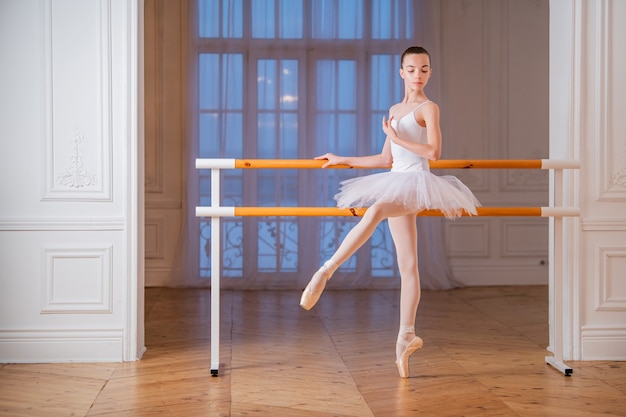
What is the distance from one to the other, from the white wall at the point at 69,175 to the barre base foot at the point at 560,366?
6.85ft

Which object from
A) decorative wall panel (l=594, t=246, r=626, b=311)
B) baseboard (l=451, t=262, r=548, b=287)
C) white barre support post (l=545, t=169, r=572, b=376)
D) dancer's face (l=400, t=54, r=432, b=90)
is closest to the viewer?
dancer's face (l=400, t=54, r=432, b=90)

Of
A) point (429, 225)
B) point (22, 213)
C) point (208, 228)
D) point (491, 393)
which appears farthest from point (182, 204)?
point (491, 393)

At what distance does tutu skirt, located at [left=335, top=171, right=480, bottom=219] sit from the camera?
11.9ft

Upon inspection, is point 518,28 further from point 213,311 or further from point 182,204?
point 213,311

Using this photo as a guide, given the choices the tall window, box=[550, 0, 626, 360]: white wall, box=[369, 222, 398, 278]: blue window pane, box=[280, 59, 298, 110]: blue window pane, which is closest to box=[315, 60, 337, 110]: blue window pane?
the tall window

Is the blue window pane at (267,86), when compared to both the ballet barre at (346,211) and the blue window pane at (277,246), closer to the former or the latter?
the blue window pane at (277,246)

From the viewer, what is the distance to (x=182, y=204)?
756cm

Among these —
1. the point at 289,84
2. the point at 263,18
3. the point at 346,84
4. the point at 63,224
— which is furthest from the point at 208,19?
the point at 63,224

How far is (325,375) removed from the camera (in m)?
4.00

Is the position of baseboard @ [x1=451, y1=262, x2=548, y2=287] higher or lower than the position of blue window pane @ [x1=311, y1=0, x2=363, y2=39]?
lower

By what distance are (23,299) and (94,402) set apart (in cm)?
106

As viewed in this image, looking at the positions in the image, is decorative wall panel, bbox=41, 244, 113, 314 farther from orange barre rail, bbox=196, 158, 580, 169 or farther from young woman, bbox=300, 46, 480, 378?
young woman, bbox=300, 46, 480, 378

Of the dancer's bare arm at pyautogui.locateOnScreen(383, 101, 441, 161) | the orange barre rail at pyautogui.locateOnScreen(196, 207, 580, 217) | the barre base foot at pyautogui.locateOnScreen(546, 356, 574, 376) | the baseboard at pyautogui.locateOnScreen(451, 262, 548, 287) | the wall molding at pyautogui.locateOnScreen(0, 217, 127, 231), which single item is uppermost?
the dancer's bare arm at pyautogui.locateOnScreen(383, 101, 441, 161)

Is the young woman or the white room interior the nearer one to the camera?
the young woman
